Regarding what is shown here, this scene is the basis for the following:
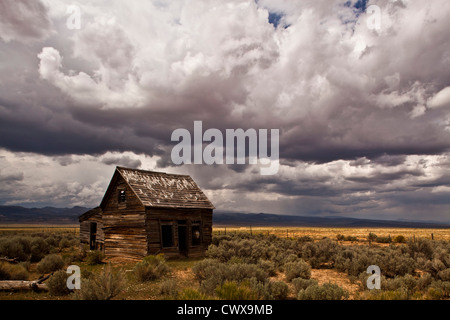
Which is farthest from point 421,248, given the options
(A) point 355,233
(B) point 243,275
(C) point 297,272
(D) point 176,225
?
(A) point 355,233

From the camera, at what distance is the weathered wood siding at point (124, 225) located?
58.5 ft

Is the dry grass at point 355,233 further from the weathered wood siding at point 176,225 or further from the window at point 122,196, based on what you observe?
the window at point 122,196

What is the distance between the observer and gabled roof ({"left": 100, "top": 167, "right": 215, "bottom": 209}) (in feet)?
61.3

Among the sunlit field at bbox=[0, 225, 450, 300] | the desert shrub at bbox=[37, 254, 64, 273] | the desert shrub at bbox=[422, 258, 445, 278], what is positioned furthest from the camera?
the desert shrub at bbox=[37, 254, 64, 273]

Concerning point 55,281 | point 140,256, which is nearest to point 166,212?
point 140,256

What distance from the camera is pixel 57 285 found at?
8.97 metres

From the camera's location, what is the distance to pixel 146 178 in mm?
20531

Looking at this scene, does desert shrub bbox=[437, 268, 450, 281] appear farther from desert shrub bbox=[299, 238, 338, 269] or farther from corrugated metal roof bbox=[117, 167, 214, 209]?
corrugated metal roof bbox=[117, 167, 214, 209]

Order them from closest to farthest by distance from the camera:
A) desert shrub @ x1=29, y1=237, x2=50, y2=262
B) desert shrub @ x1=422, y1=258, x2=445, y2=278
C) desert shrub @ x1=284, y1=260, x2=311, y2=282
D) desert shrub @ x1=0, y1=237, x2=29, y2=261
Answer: desert shrub @ x1=284, y1=260, x2=311, y2=282
desert shrub @ x1=422, y1=258, x2=445, y2=278
desert shrub @ x1=0, y1=237, x2=29, y2=261
desert shrub @ x1=29, y1=237, x2=50, y2=262

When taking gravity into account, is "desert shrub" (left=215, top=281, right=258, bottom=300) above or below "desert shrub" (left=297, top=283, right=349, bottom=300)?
above

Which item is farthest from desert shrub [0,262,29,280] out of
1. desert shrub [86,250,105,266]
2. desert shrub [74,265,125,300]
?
desert shrub [86,250,105,266]
